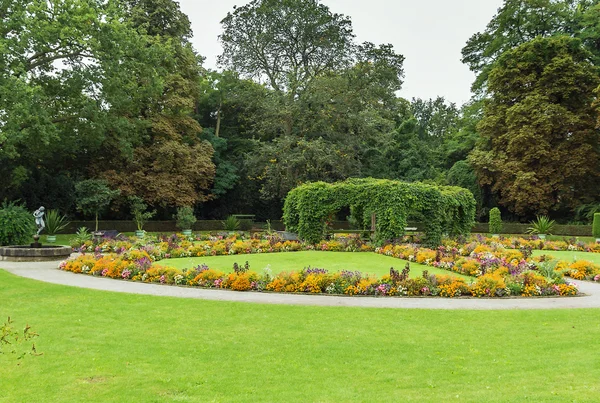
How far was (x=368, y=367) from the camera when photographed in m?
5.28

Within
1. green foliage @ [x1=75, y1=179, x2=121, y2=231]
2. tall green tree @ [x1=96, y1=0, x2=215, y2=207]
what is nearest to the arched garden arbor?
tall green tree @ [x1=96, y1=0, x2=215, y2=207]

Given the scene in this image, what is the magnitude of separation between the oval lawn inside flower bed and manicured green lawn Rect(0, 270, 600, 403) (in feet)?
18.3

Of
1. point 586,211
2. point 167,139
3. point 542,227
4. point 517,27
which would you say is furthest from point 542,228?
point 167,139

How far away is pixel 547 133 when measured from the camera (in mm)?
32062

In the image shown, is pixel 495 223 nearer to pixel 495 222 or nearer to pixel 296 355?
pixel 495 222

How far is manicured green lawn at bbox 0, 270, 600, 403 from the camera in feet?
14.8

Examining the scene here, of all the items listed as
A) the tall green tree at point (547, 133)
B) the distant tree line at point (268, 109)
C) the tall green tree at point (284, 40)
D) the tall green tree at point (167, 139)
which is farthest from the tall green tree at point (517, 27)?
the tall green tree at point (167, 139)

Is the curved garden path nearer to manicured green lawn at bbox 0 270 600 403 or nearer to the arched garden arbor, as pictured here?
manicured green lawn at bbox 0 270 600 403

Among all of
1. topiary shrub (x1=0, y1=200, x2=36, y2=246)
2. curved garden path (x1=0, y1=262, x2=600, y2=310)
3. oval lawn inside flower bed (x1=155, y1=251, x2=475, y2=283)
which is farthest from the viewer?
topiary shrub (x1=0, y1=200, x2=36, y2=246)

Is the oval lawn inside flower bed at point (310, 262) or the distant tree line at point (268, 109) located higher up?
the distant tree line at point (268, 109)

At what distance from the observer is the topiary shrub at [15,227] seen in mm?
18859

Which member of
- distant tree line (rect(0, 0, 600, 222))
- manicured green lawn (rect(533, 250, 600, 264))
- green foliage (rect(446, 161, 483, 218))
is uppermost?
distant tree line (rect(0, 0, 600, 222))

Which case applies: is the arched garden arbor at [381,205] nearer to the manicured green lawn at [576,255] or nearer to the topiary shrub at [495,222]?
the manicured green lawn at [576,255]

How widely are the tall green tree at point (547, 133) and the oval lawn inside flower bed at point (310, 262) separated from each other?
61.6ft
